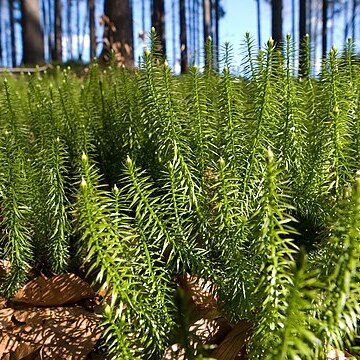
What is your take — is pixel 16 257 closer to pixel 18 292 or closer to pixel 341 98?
pixel 18 292

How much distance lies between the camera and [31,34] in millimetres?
7559

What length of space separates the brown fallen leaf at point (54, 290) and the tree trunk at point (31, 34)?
6.93 meters

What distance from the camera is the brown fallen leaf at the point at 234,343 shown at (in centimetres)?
94

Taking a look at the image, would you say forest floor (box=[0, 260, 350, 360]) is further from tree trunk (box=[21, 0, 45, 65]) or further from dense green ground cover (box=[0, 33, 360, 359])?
tree trunk (box=[21, 0, 45, 65])

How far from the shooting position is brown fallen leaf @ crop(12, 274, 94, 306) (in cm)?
123

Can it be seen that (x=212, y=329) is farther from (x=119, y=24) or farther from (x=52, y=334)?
(x=119, y=24)

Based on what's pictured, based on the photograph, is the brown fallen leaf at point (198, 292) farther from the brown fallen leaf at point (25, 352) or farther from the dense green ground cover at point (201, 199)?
the brown fallen leaf at point (25, 352)

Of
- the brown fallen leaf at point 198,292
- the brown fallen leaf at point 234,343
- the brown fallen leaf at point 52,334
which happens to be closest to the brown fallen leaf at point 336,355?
the brown fallen leaf at point 234,343

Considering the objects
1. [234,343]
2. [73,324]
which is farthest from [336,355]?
[73,324]

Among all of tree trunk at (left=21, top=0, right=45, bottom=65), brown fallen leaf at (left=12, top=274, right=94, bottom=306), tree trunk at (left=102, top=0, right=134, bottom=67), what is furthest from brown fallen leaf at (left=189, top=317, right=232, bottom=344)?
tree trunk at (left=21, top=0, right=45, bottom=65)

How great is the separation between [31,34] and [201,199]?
7524 mm

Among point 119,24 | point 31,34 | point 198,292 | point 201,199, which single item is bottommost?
point 198,292

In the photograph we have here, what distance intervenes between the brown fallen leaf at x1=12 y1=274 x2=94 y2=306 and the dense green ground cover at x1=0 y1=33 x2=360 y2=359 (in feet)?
0.12

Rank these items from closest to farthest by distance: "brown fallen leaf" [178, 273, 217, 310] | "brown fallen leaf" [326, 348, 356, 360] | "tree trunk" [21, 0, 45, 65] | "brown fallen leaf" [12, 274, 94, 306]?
1. "brown fallen leaf" [326, 348, 356, 360]
2. "brown fallen leaf" [178, 273, 217, 310]
3. "brown fallen leaf" [12, 274, 94, 306]
4. "tree trunk" [21, 0, 45, 65]
